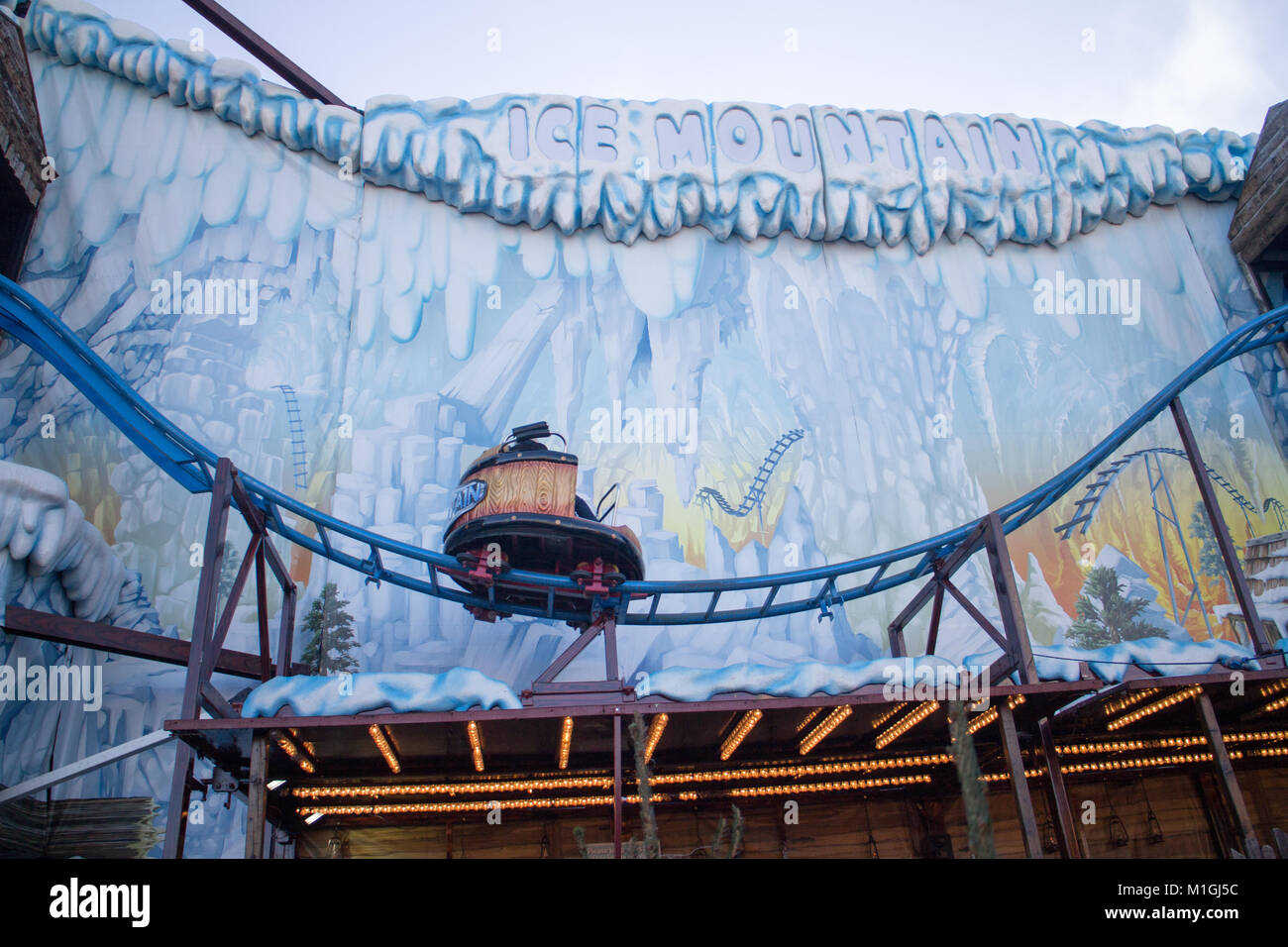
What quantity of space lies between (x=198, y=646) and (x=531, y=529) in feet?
11.7

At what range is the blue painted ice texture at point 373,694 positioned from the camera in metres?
8.11

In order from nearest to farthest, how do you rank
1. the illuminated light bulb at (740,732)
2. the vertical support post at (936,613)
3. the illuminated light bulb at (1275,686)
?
the illuminated light bulb at (740,732)
the illuminated light bulb at (1275,686)
the vertical support post at (936,613)

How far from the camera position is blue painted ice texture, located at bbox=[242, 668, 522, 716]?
319 inches

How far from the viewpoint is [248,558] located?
9398 millimetres

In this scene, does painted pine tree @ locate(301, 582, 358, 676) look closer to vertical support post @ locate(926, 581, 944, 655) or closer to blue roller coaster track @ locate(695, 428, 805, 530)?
blue roller coaster track @ locate(695, 428, 805, 530)

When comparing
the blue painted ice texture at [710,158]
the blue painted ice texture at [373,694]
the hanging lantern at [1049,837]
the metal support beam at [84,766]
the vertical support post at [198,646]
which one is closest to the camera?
the vertical support post at [198,646]

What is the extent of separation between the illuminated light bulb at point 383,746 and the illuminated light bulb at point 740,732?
3.58 meters

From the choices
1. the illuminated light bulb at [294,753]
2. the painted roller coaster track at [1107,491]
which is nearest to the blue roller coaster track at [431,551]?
the illuminated light bulb at [294,753]

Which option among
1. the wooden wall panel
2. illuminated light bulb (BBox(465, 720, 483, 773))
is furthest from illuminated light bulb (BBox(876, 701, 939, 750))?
illuminated light bulb (BBox(465, 720, 483, 773))

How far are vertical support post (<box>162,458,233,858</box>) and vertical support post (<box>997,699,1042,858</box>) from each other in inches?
283

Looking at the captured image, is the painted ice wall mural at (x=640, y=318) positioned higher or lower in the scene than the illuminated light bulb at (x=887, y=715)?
higher

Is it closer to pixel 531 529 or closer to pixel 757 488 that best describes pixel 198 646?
pixel 531 529

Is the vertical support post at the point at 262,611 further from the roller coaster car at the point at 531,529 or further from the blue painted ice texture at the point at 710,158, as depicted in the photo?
the blue painted ice texture at the point at 710,158

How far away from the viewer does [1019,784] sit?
335 inches
